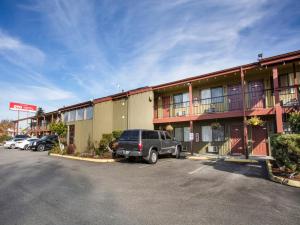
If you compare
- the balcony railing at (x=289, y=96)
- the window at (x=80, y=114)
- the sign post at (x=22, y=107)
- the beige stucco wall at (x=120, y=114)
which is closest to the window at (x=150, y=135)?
the beige stucco wall at (x=120, y=114)

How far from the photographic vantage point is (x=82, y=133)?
2145 cm

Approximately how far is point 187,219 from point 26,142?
30006 millimetres

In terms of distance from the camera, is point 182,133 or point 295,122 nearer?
point 295,122

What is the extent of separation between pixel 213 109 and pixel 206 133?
2088 mm

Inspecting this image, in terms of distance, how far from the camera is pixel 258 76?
15.5 m

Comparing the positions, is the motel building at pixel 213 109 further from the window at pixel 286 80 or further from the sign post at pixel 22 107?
the sign post at pixel 22 107

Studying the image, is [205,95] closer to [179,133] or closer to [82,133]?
[179,133]

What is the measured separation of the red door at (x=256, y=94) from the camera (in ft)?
49.5

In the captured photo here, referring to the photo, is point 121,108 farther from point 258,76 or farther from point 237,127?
point 258,76

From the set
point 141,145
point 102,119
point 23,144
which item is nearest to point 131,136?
point 141,145

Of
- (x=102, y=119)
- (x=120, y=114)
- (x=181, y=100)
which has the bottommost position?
(x=102, y=119)

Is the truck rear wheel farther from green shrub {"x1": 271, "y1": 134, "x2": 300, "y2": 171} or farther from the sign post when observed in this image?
the sign post

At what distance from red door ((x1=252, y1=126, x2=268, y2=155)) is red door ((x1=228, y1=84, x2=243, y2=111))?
1.97 m

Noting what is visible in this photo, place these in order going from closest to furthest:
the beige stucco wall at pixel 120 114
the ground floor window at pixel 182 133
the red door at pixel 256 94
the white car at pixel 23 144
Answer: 1. the red door at pixel 256 94
2. the ground floor window at pixel 182 133
3. the beige stucco wall at pixel 120 114
4. the white car at pixel 23 144
